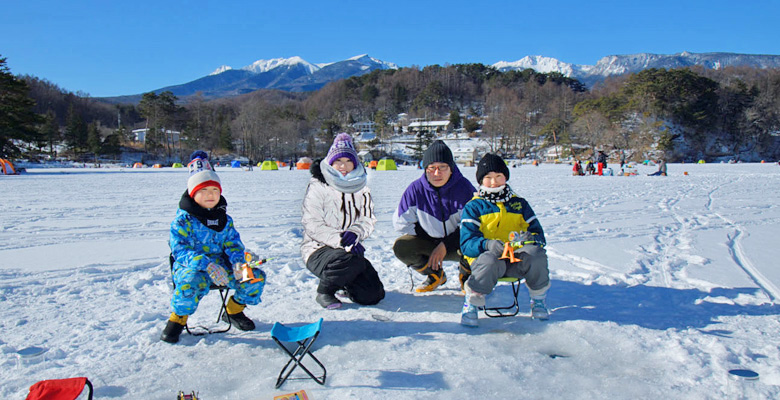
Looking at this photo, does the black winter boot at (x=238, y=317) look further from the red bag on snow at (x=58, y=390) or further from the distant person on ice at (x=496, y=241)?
the distant person on ice at (x=496, y=241)

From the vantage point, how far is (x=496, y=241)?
2758 millimetres

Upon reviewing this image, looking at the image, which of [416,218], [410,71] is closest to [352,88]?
[410,71]

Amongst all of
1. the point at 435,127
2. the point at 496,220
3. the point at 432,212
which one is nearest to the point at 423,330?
the point at 496,220

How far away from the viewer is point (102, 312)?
2.98 m

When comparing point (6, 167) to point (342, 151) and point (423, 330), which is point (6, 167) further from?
point (423, 330)

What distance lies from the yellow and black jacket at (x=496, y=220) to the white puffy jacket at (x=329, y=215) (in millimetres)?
757

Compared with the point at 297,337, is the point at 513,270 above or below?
above

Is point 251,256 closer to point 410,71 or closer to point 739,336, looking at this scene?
point 739,336

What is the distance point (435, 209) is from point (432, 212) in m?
0.03

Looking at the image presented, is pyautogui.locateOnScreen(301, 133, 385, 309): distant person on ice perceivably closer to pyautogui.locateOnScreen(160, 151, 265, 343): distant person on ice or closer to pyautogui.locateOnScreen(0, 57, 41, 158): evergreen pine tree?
pyautogui.locateOnScreen(160, 151, 265, 343): distant person on ice

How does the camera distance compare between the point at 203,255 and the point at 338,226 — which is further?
the point at 338,226

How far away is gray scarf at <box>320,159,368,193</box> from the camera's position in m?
3.07

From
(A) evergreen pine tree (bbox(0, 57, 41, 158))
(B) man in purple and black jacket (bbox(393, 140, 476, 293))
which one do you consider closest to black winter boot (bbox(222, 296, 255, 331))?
(B) man in purple and black jacket (bbox(393, 140, 476, 293))

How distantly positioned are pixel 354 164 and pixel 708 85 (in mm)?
71064
